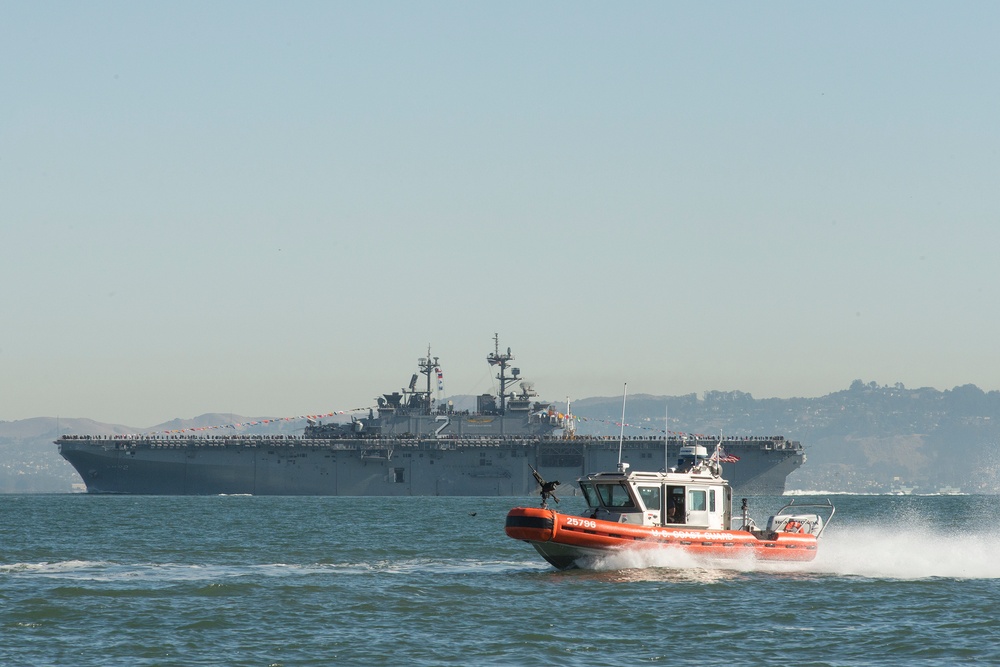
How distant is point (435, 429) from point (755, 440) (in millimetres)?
24214

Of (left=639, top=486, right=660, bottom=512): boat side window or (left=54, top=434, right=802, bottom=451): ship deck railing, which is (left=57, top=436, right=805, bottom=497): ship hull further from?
(left=639, top=486, right=660, bottom=512): boat side window

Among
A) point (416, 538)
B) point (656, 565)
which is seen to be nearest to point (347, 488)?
point (416, 538)

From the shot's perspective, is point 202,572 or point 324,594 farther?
point 202,572

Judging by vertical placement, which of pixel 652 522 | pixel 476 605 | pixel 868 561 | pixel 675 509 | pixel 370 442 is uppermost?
pixel 370 442

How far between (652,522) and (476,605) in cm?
628

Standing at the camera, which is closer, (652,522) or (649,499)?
(652,522)

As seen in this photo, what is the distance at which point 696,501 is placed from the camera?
3312cm

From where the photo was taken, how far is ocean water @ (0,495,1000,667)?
74.3 ft

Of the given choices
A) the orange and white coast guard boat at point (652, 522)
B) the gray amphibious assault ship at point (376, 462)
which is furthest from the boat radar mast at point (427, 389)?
the orange and white coast guard boat at point (652, 522)

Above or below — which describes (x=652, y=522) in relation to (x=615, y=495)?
below

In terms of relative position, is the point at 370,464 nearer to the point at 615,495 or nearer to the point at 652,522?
the point at 615,495

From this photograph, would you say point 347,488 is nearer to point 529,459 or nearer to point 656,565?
point 529,459

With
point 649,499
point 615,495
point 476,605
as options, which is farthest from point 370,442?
point 476,605

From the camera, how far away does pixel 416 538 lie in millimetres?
48656
